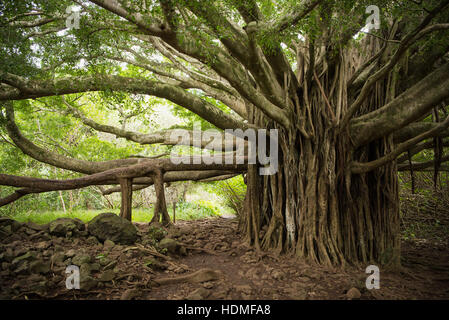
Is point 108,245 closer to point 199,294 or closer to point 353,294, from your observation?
point 199,294

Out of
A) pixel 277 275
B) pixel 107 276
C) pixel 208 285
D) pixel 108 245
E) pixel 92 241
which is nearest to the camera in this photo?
pixel 107 276

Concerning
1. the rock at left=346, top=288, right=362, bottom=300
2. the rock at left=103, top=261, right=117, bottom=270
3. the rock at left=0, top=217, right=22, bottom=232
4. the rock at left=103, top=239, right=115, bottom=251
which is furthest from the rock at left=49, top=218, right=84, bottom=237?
the rock at left=346, top=288, right=362, bottom=300

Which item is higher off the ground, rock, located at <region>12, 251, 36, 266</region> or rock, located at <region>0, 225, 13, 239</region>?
rock, located at <region>0, 225, 13, 239</region>

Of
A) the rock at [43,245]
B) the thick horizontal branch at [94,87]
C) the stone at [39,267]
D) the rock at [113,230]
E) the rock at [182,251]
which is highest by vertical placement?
the thick horizontal branch at [94,87]

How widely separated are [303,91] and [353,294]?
3009mm

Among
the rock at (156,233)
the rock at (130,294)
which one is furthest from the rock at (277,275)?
the rock at (156,233)

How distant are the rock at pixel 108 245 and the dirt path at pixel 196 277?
23 millimetres

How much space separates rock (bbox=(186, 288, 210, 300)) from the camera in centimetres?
297

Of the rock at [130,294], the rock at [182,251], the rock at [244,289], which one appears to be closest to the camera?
the rock at [130,294]

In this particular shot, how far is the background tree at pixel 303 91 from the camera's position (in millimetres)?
3400

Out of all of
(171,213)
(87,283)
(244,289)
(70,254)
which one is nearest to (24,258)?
(70,254)

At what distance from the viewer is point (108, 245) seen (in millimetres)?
3986

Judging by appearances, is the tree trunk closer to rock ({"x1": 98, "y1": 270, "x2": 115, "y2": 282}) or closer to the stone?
rock ({"x1": 98, "y1": 270, "x2": 115, "y2": 282})

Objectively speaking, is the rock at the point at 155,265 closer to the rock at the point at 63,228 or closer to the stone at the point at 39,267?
the stone at the point at 39,267
